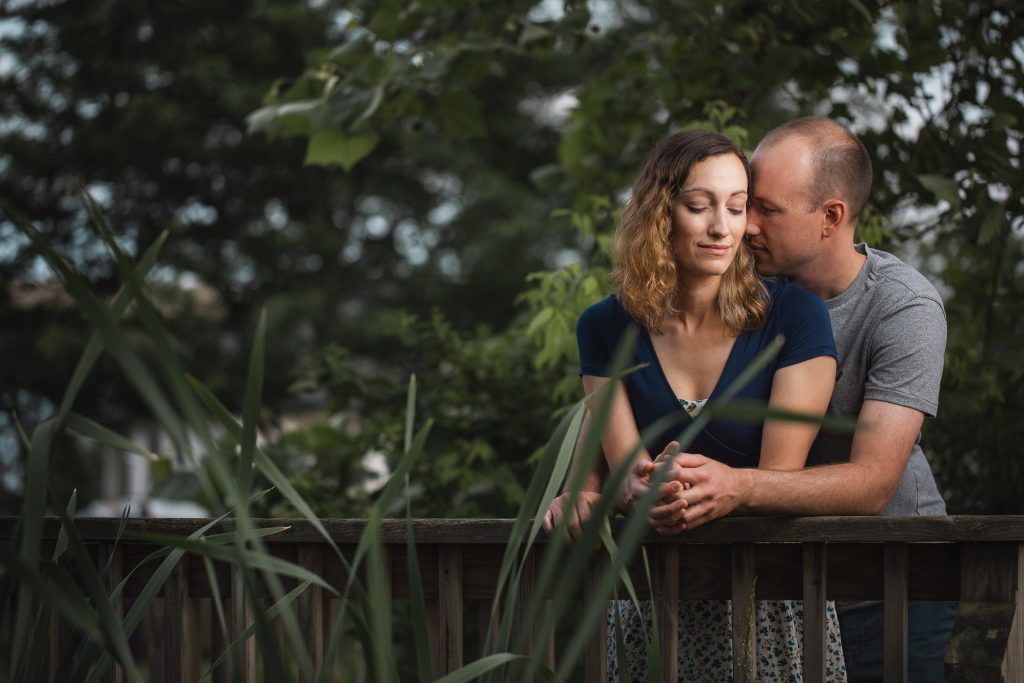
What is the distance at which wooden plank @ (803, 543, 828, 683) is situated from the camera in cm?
200

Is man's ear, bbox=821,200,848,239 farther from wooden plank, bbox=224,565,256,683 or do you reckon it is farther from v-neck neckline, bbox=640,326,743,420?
wooden plank, bbox=224,565,256,683

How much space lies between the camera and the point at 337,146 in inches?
167

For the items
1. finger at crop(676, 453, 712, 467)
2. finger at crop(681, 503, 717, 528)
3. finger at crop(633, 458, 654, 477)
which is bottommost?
finger at crop(681, 503, 717, 528)

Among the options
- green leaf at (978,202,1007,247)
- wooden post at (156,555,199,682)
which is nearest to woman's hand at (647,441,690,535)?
wooden post at (156,555,199,682)

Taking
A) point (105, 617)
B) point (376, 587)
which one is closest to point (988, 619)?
point (376, 587)

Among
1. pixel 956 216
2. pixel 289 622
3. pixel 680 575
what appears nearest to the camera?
pixel 289 622

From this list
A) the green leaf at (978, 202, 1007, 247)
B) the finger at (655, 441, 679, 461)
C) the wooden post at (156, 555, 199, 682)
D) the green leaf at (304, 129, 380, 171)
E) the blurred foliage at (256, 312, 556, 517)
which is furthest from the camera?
the blurred foliage at (256, 312, 556, 517)

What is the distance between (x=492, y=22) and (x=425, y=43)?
264 mm

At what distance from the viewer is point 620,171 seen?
4.54 metres

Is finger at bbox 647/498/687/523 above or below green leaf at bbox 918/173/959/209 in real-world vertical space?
below

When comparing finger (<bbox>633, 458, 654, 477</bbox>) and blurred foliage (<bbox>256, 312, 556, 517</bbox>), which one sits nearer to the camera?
finger (<bbox>633, 458, 654, 477</bbox>)

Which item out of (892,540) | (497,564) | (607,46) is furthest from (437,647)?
(607,46)

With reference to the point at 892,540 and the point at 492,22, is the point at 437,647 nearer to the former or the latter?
the point at 892,540

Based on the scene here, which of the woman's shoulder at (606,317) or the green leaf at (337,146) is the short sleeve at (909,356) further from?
the green leaf at (337,146)
